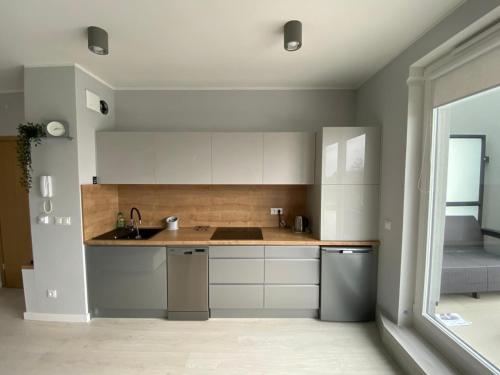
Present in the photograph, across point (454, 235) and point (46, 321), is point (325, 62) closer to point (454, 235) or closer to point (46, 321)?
point (454, 235)

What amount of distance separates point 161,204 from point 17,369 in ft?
6.16

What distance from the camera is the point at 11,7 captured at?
1.45 m

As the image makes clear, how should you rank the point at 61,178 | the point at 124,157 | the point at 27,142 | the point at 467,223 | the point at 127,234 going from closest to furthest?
the point at 467,223 < the point at 27,142 < the point at 61,178 < the point at 124,157 < the point at 127,234

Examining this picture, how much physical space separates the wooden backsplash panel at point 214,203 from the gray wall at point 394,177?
3.38ft

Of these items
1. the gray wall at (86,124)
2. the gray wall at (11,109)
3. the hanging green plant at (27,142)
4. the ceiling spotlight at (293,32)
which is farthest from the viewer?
the gray wall at (11,109)

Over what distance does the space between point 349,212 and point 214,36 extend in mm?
2088

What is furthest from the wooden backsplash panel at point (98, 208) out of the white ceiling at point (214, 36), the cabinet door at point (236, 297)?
the cabinet door at point (236, 297)

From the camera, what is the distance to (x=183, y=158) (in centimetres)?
256

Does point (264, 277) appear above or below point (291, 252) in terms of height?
below

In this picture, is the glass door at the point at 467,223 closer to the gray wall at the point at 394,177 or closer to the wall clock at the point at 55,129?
the gray wall at the point at 394,177

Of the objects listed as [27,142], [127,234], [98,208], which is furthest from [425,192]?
[27,142]

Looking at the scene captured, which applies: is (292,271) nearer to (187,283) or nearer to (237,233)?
(237,233)

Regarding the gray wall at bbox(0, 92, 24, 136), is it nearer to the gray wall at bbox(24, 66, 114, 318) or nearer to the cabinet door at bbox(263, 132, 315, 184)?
the gray wall at bbox(24, 66, 114, 318)

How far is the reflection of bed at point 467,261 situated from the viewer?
5.29 ft
